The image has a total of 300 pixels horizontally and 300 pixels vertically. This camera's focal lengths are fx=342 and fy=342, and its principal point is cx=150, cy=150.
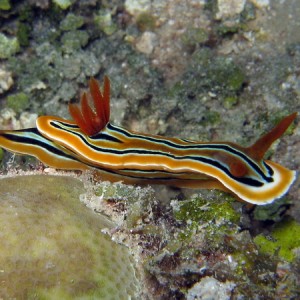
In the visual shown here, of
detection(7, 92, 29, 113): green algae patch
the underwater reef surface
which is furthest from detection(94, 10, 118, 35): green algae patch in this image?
detection(7, 92, 29, 113): green algae patch

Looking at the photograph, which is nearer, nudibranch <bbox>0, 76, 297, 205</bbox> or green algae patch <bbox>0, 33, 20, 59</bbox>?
nudibranch <bbox>0, 76, 297, 205</bbox>

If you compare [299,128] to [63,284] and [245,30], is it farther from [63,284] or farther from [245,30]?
[63,284]

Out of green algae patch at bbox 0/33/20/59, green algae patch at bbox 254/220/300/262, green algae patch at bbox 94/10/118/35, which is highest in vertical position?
green algae patch at bbox 94/10/118/35

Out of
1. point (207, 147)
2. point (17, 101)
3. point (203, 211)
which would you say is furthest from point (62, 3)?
point (203, 211)

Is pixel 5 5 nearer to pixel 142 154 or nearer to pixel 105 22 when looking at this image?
pixel 105 22

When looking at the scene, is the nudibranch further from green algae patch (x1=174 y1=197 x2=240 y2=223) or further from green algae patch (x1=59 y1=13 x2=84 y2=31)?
green algae patch (x1=59 y1=13 x2=84 y2=31)

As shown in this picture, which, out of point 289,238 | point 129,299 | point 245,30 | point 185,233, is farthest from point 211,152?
point 245,30

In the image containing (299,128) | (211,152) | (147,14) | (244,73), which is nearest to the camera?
(211,152)
